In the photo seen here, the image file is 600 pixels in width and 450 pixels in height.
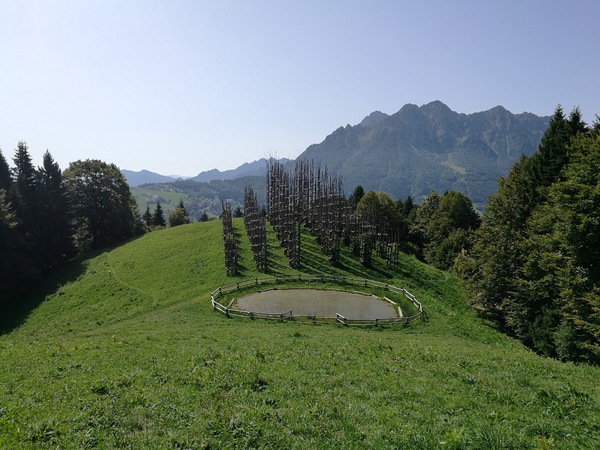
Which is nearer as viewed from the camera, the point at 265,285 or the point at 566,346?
the point at 566,346

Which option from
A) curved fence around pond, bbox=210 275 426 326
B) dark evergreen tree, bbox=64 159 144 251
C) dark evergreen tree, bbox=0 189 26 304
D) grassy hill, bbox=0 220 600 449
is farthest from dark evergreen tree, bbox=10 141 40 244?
grassy hill, bbox=0 220 600 449

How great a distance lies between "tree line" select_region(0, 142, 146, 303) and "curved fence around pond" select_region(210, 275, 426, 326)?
3322 cm

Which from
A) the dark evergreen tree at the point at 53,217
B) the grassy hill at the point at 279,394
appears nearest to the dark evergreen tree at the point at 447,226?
the grassy hill at the point at 279,394

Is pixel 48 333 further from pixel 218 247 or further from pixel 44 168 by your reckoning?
pixel 44 168

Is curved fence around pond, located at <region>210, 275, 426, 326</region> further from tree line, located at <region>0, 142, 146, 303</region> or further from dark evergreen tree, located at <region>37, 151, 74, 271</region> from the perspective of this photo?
dark evergreen tree, located at <region>37, 151, 74, 271</region>

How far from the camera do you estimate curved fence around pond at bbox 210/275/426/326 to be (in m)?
33.9

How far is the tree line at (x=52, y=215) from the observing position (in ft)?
174

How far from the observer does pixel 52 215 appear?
67.6 m

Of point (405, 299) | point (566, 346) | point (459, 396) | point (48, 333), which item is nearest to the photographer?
point (459, 396)

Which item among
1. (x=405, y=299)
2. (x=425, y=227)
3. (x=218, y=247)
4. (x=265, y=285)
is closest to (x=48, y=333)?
(x=265, y=285)

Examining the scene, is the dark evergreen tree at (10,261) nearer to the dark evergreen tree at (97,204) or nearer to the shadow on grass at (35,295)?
the shadow on grass at (35,295)

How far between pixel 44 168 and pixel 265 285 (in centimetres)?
5429

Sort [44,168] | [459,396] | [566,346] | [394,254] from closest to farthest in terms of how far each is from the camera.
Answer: [459,396]
[566,346]
[394,254]
[44,168]

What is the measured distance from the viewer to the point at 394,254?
185ft
